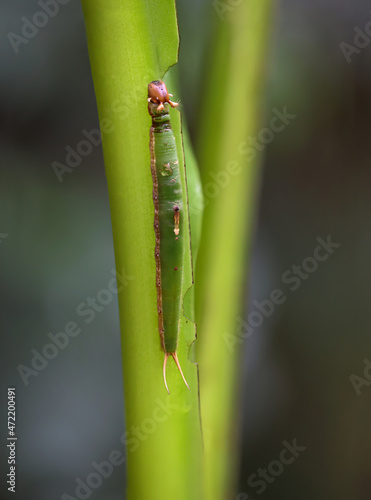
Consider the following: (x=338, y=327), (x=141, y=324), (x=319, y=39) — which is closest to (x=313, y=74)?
(x=319, y=39)

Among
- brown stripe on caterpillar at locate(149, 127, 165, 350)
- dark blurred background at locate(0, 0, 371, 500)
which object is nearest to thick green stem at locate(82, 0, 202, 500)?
brown stripe on caterpillar at locate(149, 127, 165, 350)

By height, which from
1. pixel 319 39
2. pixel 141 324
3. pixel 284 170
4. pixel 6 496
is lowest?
pixel 6 496

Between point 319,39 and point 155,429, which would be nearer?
point 155,429

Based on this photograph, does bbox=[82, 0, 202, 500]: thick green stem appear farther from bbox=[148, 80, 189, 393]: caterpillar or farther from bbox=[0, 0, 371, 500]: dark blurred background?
bbox=[0, 0, 371, 500]: dark blurred background

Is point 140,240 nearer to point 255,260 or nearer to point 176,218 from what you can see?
point 176,218

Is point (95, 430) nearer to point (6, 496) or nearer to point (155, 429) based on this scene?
point (6, 496)

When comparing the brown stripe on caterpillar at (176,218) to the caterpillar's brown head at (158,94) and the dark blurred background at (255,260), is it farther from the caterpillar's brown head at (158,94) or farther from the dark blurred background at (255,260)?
the dark blurred background at (255,260)

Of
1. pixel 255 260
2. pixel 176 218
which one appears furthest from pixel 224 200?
pixel 255 260

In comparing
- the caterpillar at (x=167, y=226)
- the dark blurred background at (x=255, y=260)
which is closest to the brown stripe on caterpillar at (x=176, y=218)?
the caterpillar at (x=167, y=226)
